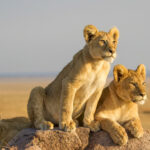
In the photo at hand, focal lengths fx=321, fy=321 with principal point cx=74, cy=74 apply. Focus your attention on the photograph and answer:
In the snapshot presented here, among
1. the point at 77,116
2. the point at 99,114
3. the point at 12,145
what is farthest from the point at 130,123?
the point at 12,145

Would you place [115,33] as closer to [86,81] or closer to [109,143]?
[86,81]

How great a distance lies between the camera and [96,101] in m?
5.91

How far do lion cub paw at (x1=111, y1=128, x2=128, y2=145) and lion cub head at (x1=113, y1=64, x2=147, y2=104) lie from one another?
1.92ft

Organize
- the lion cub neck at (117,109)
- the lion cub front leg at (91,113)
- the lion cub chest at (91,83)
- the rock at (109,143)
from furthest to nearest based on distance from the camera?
the lion cub neck at (117,109)
the lion cub front leg at (91,113)
the rock at (109,143)
the lion cub chest at (91,83)

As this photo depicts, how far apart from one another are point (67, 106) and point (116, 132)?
38.5 inches

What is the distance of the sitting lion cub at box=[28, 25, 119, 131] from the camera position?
541cm

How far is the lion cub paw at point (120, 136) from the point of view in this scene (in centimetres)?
561

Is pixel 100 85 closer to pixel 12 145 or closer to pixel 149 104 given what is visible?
pixel 12 145

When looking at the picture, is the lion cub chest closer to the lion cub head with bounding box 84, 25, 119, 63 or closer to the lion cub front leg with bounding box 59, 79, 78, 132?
the lion cub front leg with bounding box 59, 79, 78, 132

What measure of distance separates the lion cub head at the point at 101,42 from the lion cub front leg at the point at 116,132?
1.21 m

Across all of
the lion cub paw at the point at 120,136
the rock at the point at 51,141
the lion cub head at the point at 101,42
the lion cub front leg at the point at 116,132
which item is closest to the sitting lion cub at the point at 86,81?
the lion cub head at the point at 101,42

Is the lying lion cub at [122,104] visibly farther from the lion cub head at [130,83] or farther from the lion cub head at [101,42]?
the lion cub head at [101,42]

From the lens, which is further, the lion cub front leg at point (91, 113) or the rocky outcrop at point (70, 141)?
the lion cub front leg at point (91, 113)

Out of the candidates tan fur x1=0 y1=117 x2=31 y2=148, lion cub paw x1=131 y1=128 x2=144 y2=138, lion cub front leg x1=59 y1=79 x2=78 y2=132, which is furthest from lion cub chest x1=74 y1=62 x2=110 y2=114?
tan fur x1=0 y1=117 x2=31 y2=148
